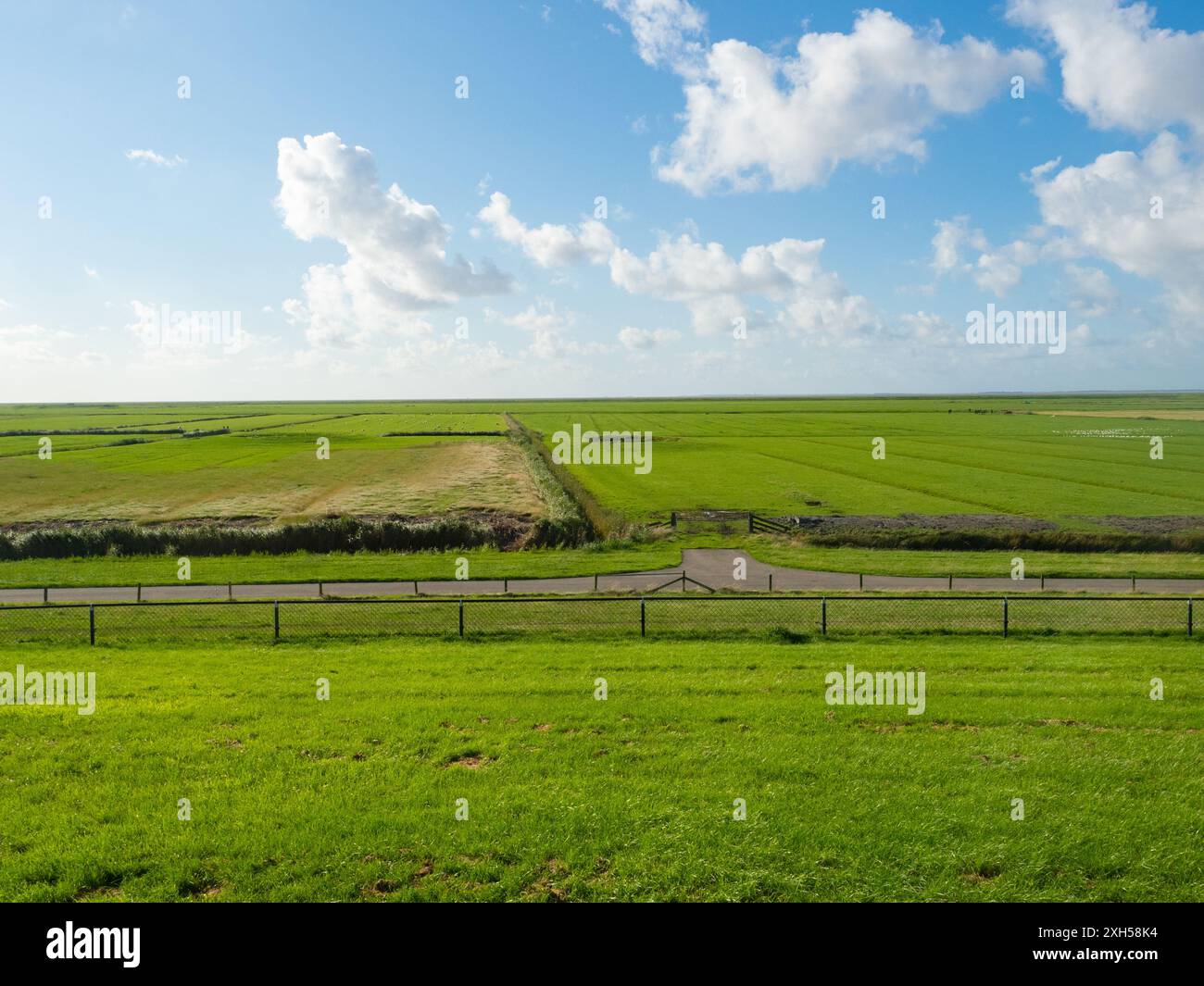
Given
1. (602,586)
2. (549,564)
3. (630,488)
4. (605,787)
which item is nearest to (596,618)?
(602,586)

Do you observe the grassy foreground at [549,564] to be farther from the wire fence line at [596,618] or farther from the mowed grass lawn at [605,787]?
the mowed grass lawn at [605,787]

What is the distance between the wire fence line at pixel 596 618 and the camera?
20656 mm

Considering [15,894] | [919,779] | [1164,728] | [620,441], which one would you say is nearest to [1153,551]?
[1164,728]

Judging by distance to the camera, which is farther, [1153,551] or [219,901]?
[1153,551]

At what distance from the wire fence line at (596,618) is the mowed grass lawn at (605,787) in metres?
5.32

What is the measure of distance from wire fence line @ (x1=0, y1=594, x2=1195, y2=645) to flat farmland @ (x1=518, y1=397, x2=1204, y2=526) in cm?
2774

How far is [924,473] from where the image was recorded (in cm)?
7400

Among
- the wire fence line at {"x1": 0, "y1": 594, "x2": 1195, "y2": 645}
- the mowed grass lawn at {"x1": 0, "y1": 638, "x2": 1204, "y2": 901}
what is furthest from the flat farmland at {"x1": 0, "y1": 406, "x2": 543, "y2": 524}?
the mowed grass lawn at {"x1": 0, "y1": 638, "x2": 1204, "y2": 901}

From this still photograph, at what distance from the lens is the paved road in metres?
29.3

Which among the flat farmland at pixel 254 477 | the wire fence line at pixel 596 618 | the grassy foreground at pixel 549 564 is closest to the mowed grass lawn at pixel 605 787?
the wire fence line at pixel 596 618

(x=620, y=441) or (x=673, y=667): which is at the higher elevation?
(x=620, y=441)
